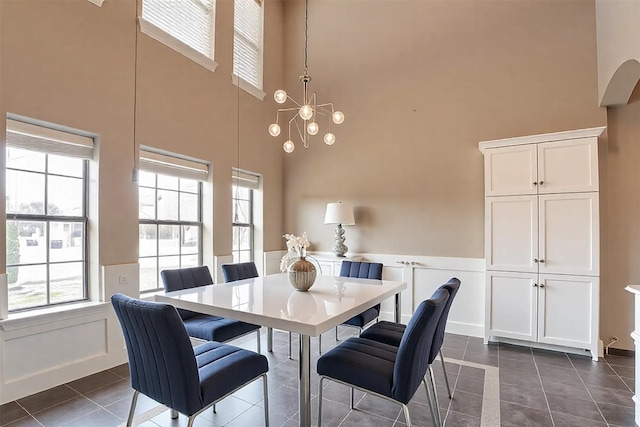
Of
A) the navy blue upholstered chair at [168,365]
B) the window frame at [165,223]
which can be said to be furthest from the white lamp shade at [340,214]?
the navy blue upholstered chair at [168,365]

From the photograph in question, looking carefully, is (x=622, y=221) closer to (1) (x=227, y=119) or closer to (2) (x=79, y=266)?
(1) (x=227, y=119)

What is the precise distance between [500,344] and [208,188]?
3797 millimetres

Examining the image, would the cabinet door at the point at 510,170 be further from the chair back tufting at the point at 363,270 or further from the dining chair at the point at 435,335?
the dining chair at the point at 435,335

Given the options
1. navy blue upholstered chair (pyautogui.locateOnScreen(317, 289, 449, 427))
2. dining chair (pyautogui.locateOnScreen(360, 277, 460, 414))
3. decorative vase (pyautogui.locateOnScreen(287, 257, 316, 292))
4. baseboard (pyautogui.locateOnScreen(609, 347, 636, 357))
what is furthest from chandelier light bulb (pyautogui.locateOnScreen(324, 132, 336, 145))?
baseboard (pyautogui.locateOnScreen(609, 347, 636, 357))

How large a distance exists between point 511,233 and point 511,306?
0.78 meters

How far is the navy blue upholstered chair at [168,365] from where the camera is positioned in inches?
57.7

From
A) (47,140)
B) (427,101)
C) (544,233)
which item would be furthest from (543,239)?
(47,140)

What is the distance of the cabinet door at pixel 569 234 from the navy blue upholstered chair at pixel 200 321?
2.98 m

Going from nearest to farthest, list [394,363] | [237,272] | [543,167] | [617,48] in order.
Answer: [394,363], [617,48], [237,272], [543,167]

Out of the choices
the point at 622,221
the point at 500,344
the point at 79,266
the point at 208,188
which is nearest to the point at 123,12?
the point at 208,188

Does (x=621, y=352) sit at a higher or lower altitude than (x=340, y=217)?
lower

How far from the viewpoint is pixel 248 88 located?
4.50 meters

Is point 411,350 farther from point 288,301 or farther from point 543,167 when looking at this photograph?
point 543,167

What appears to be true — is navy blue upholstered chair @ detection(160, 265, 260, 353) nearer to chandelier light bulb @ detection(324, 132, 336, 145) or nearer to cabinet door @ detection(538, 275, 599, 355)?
chandelier light bulb @ detection(324, 132, 336, 145)
